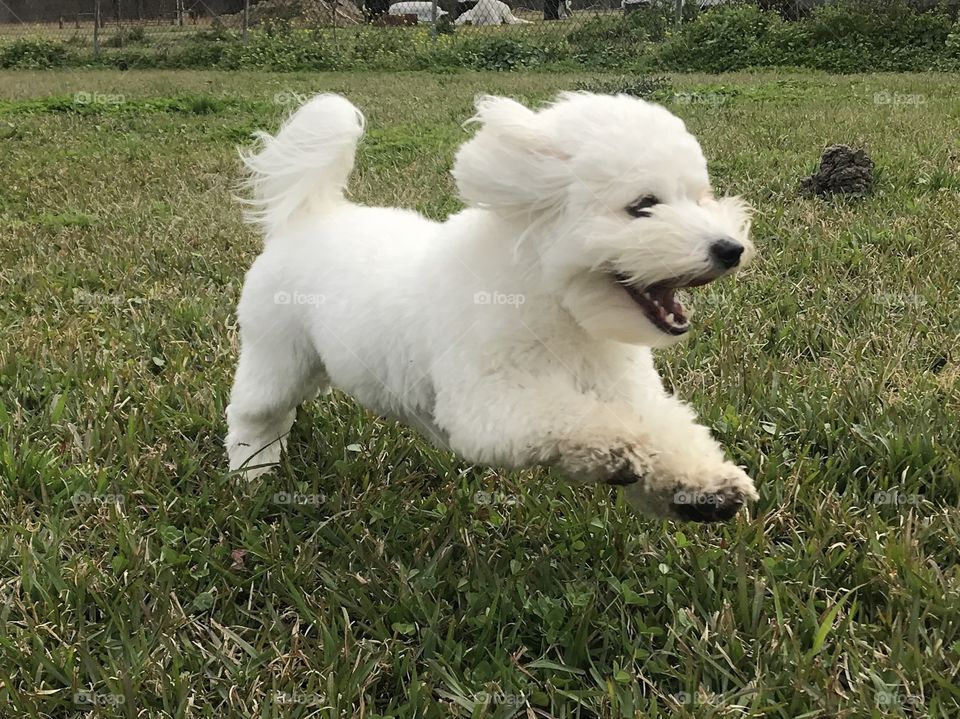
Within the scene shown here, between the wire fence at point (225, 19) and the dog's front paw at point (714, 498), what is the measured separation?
1671cm

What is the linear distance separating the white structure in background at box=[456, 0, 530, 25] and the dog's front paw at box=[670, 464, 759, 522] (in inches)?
719

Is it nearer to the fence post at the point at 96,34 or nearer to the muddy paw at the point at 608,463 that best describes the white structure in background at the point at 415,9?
the fence post at the point at 96,34

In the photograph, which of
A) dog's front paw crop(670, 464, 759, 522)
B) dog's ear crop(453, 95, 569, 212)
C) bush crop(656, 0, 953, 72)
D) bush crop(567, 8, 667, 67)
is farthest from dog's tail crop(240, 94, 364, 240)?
bush crop(567, 8, 667, 67)

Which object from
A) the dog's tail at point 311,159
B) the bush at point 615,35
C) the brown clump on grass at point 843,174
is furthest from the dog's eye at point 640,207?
the bush at point 615,35

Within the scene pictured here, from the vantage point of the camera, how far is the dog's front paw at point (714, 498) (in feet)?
6.15

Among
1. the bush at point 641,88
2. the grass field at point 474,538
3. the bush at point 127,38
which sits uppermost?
the bush at point 641,88

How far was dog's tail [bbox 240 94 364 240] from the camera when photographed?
2.90 m

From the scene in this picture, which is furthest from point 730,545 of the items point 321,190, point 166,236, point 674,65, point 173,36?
point 173,36

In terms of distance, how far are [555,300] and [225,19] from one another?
66.8ft

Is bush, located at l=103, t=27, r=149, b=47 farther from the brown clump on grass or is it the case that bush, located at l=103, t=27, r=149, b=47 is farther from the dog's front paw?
the dog's front paw

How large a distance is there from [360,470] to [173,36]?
19309 mm

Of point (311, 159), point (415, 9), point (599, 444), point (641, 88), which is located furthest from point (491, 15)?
point (599, 444)

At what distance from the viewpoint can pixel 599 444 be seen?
186 cm

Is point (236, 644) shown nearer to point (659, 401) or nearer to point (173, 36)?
point (659, 401)
